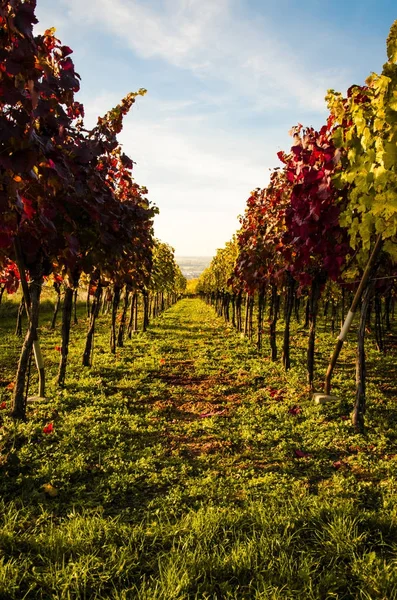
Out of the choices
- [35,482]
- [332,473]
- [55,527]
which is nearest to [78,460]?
[35,482]

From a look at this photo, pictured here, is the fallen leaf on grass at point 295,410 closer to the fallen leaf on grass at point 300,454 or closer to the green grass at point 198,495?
the green grass at point 198,495

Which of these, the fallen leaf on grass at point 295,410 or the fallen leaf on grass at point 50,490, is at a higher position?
the fallen leaf on grass at point 295,410

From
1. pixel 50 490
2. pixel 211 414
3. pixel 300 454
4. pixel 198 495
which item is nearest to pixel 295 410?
pixel 211 414

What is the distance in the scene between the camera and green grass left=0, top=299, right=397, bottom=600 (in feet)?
9.96

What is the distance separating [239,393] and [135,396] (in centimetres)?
239

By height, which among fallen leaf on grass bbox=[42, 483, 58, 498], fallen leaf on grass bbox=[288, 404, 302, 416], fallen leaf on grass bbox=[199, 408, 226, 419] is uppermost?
fallen leaf on grass bbox=[288, 404, 302, 416]

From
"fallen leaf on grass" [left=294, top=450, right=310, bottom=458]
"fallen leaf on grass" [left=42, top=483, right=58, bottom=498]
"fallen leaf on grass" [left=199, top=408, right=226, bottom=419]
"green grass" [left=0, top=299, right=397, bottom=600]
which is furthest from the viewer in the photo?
"fallen leaf on grass" [left=199, top=408, right=226, bottom=419]

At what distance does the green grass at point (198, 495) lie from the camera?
3.04 m

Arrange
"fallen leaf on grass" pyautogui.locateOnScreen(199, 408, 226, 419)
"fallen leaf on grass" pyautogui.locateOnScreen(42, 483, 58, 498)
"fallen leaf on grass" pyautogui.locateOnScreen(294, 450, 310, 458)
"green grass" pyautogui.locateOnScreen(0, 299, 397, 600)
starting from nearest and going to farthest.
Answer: "green grass" pyautogui.locateOnScreen(0, 299, 397, 600) → "fallen leaf on grass" pyautogui.locateOnScreen(42, 483, 58, 498) → "fallen leaf on grass" pyautogui.locateOnScreen(294, 450, 310, 458) → "fallen leaf on grass" pyautogui.locateOnScreen(199, 408, 226, 419)

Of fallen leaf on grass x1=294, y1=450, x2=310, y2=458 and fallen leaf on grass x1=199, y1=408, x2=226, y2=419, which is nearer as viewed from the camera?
fallen leaf on grass x1=294, y1=450, x2=310, y2=458

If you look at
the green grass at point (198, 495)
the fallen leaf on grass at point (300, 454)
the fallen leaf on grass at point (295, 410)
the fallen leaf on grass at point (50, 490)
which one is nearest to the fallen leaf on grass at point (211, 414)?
the green grass at point (198, 495)

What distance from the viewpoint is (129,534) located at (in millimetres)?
3650

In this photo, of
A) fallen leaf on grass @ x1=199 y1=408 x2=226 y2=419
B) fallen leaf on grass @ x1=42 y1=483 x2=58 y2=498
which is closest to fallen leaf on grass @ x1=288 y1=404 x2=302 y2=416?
fallen leaf on grass @ x1=199 y1=408 x2=226 y2=419

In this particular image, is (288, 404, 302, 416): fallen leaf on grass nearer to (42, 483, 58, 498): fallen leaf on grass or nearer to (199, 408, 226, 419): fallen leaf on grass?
(199, 408, 226, 419): fallen leaf on grass
